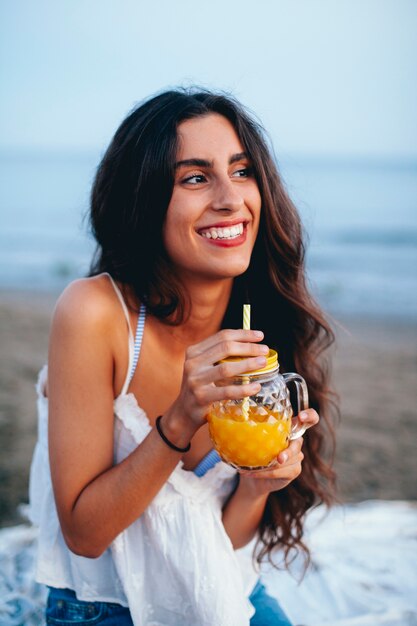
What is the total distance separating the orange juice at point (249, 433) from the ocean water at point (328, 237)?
52.3 inches

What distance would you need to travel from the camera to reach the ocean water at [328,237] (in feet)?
37.7

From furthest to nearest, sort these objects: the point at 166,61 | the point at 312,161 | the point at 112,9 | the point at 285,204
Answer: the point at 312,161 < the point at 112,9 < the point at 166,61 < the point at 285,204

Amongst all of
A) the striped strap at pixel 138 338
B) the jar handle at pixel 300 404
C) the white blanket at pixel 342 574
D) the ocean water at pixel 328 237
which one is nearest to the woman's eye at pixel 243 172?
the ocean water at pixel 328 237

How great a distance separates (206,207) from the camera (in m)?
2.29

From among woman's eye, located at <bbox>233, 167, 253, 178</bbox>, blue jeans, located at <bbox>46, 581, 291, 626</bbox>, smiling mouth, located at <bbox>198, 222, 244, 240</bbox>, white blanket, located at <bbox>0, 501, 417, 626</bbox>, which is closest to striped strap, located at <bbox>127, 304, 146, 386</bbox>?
smiling mouth, located at <bbox>198, 222, 244, 240</bbox>

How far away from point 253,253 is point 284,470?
1.06 m

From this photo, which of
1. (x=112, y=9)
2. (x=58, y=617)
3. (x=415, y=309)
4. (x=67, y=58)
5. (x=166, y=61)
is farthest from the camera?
(x=67, y=58)

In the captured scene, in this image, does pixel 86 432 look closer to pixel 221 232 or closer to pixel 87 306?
pixel 87 306

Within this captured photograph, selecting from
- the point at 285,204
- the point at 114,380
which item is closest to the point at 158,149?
the point at 285,204

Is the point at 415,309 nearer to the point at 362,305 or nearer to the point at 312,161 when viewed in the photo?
the point at 362,305

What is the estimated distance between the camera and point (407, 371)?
7.95 metres

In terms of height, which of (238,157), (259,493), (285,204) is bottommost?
(259,493)

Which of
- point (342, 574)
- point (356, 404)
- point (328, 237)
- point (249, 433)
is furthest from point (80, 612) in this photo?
point (328, 237)

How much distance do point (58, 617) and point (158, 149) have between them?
1.91m
